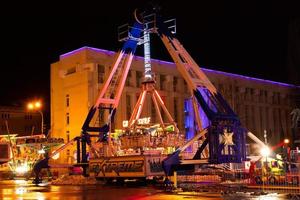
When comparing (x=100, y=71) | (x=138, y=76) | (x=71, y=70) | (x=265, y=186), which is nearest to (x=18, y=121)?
(x=71, y=70)

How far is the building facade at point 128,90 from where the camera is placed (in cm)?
6800

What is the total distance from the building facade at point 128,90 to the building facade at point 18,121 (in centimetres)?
2323

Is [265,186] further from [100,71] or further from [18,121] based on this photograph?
[18,121]

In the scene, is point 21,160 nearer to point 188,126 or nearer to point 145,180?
point 188,126

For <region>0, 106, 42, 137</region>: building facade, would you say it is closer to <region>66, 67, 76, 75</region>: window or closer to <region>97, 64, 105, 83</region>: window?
<region>66, 67, 76, 75</region>: window

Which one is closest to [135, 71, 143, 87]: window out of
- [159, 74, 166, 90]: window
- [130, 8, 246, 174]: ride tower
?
[159, 74, 166, 90]: window

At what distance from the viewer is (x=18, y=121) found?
9812 cm

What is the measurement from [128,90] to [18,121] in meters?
35.2

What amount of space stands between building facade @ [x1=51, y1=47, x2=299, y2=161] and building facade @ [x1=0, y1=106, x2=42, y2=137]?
23228mm

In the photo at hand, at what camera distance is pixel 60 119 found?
72375 millimetres

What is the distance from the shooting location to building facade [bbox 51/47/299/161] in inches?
2677

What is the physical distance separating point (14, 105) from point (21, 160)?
4418cm

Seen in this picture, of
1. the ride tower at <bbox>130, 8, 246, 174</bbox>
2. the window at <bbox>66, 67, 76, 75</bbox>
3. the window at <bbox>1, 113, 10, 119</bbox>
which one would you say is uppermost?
the window at <bbox>66, 67, 76, 75</bbox>

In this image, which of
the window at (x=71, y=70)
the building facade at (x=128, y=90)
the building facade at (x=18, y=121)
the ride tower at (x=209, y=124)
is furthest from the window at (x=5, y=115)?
the ride tower at (x=209, y=124)
